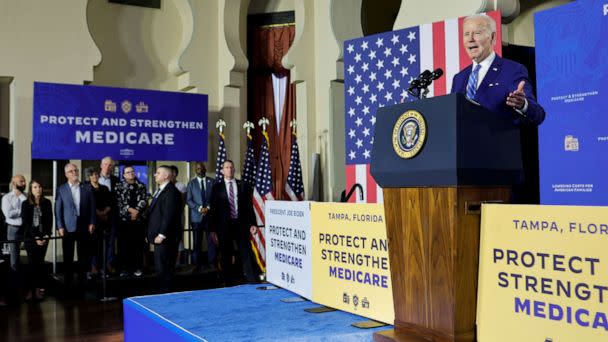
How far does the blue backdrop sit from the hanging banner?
313cm

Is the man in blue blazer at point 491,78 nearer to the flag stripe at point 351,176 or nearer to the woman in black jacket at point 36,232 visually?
the flag stripe at point 351,176

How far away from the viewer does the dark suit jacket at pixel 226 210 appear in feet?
26.3

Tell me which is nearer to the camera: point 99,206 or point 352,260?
point 352,260

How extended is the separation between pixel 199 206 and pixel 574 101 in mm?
5464

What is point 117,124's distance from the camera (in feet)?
32.1

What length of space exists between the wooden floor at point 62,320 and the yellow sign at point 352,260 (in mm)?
3253

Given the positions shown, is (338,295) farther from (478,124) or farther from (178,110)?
(178,110)

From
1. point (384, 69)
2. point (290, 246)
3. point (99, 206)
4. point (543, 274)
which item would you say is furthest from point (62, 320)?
point (543, 274)

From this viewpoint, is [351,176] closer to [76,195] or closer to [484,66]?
[76,195]

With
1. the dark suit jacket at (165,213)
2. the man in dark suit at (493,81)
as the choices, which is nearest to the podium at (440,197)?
the man in dark suit at (493,81)

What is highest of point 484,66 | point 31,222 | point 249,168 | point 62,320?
point 484,66

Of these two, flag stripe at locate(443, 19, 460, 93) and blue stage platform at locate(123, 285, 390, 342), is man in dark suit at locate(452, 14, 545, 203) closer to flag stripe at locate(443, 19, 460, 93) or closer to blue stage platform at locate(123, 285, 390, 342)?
blue stage platform at locate(123, 285, 390, 342)

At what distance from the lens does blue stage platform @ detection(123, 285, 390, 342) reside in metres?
2.45

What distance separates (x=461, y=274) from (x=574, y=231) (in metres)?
0.39
